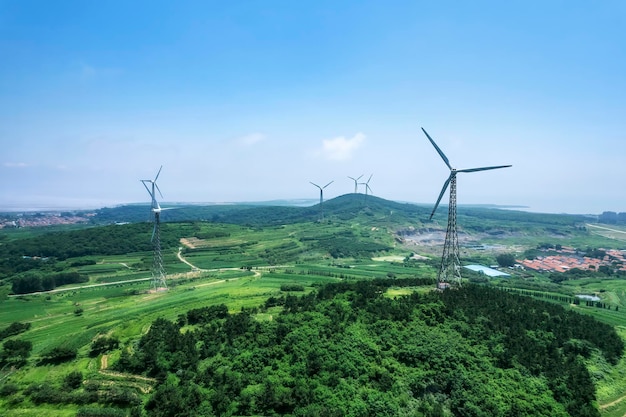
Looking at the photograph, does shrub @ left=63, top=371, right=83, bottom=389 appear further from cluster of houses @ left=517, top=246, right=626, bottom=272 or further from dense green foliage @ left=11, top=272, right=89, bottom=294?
cluster of houses @ left=517, top=246, right=626, bottom=272

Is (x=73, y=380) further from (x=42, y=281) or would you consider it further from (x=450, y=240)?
(x=42, y=281)

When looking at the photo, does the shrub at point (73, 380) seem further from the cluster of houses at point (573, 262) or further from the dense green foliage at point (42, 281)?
the cluster of houses at point (573, 262)

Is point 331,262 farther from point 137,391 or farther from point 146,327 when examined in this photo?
point 137,391

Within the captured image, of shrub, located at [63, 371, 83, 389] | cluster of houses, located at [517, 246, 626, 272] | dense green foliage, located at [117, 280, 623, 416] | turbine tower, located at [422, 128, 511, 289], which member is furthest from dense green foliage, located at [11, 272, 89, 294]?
cluster of houses, located at [517, 246, 626, 272]

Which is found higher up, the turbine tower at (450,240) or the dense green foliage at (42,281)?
the turbine tower at (450,240)

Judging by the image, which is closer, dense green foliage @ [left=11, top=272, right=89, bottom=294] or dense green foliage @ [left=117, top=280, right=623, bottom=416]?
dense green foliage @ [left=117, top=280, right=623, bottom=416]

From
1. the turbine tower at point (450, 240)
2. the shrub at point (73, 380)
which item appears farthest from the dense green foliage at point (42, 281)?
the turbine tower at point (450, 240)

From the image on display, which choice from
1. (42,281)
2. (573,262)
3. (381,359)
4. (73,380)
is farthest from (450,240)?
(573,262)
